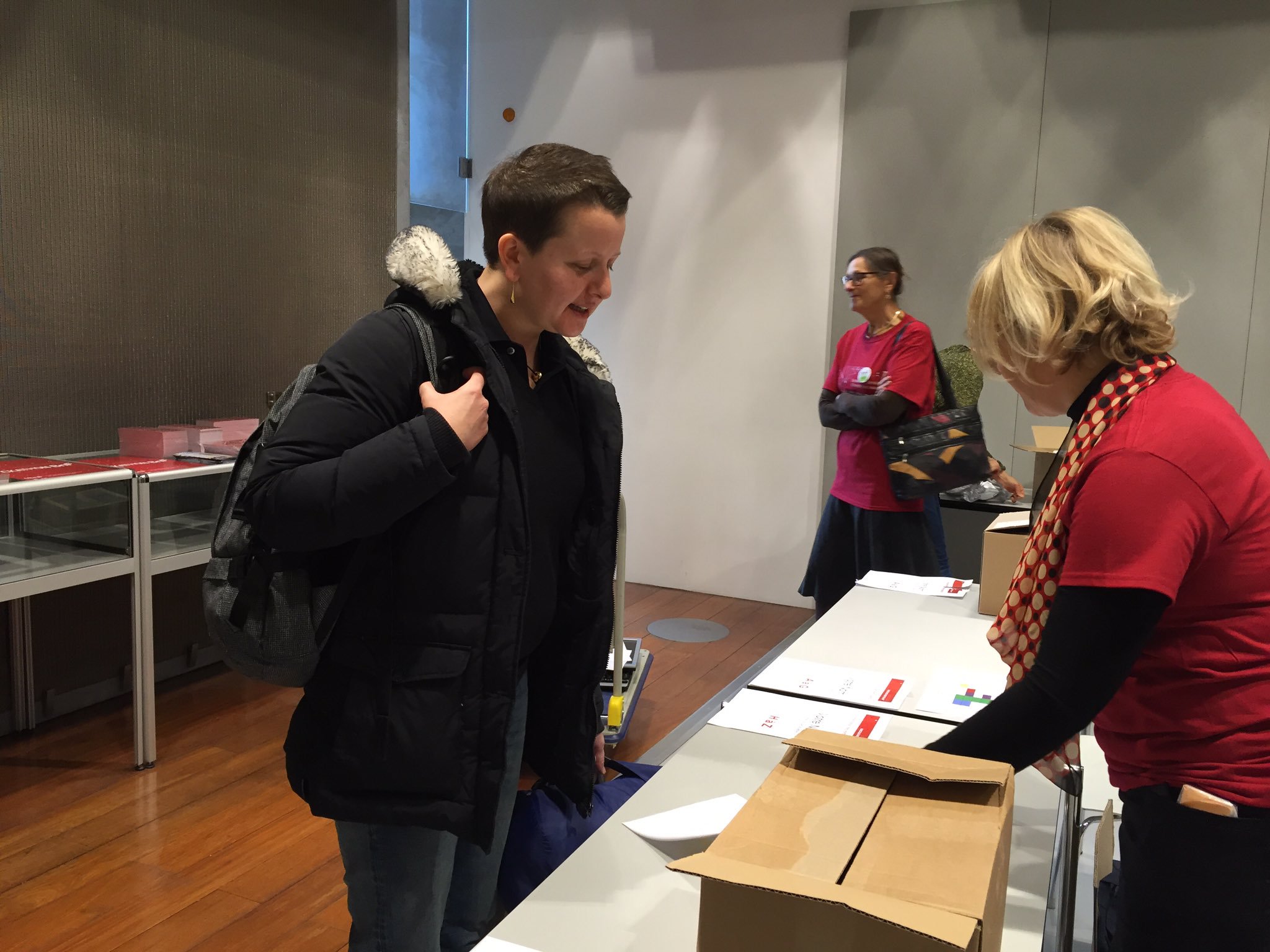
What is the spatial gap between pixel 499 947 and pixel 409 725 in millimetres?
288

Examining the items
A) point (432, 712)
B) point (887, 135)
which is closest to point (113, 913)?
point (432, 712)

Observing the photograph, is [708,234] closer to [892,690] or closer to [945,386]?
[945,386]

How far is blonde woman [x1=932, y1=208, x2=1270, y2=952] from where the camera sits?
3.13ft

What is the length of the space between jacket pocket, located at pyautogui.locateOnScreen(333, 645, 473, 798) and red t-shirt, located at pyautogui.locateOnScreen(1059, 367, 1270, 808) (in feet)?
2.40

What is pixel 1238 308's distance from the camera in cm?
427

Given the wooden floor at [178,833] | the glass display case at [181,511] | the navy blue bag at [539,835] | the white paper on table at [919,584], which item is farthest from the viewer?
the glass display case at [181,511]

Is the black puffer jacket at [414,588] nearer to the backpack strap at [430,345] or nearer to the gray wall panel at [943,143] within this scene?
the backpack strap at [430,345]

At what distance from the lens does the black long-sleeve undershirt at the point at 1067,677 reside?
952 millimetres

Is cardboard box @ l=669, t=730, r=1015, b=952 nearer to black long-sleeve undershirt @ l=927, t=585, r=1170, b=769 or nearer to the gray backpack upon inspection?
black long-sleeve undershirt @ l=927, t=585, r=1170, b=769

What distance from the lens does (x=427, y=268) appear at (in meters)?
1.28

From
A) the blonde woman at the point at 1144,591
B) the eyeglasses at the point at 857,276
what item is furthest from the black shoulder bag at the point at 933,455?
the blonde woman at the point at 1144,591

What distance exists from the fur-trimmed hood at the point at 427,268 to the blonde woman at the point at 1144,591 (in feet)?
2.14

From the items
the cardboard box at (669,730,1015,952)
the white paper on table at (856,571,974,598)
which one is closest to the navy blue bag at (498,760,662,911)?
the cardboard box at (669,730,1015,952)

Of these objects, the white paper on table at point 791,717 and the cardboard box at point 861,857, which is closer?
the cardboard box at point 861,857
